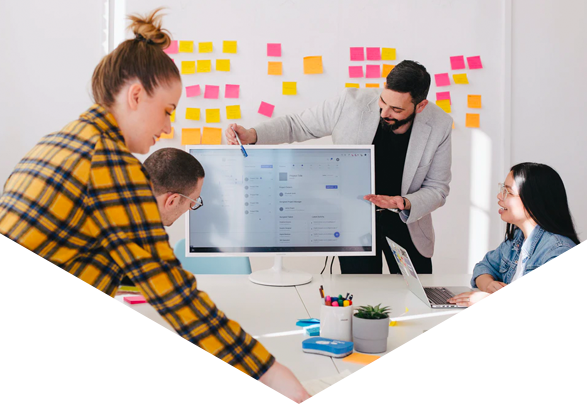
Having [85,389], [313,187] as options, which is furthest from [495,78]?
[85,389]

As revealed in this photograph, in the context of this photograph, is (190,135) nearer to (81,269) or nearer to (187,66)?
(187,66)

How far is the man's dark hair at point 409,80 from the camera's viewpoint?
7.02 ft

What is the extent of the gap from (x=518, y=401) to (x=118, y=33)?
292cm

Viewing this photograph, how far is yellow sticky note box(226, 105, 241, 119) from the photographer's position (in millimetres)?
3191

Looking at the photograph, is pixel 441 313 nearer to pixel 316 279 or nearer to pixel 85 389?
pixel 316 279

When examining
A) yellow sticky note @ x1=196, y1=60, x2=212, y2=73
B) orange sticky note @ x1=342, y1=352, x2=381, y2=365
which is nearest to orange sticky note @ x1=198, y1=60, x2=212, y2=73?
yellow sticky note @ x1=196, y1=60, x2=212, y2=73

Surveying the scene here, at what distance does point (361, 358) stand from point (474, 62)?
2.46 metres

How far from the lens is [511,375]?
44.7 inches

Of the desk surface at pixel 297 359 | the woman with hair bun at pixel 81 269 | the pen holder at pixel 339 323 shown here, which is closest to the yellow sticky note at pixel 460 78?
the desk surface at pixel 297 359

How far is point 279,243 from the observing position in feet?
6.43

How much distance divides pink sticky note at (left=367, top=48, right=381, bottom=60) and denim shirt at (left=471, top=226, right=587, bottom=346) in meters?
1.74

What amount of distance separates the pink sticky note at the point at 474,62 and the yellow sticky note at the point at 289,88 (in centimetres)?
102

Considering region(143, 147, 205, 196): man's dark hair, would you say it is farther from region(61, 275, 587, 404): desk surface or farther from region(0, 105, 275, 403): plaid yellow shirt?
region(0, 105, 275, 403): plaid yellow shirt

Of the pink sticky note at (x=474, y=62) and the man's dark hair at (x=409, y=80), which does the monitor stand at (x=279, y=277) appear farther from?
the pink sticky note at (x=474, y=62)
